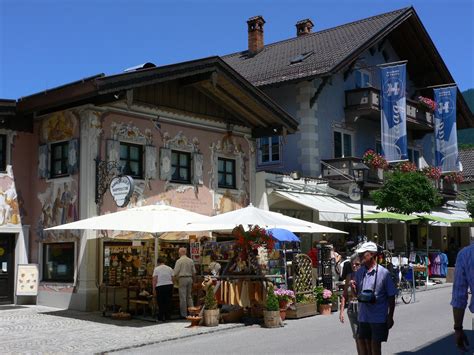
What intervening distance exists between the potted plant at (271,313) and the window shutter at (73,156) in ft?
20.4

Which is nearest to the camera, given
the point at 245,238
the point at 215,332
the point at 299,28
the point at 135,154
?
the point at 215,332

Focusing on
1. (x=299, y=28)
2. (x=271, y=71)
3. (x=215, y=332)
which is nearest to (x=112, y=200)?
(x=215, y=332)

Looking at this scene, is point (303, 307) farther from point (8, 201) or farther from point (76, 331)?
point (8, 201)

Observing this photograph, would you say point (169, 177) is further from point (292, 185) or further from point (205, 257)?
point (292, 185)

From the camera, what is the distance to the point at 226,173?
1991 centimetres

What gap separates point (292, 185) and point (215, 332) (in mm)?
10592

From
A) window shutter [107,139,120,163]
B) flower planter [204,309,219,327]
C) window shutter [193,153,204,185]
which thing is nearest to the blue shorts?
flower planter [204,309,219,327]

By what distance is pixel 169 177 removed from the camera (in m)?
17.7

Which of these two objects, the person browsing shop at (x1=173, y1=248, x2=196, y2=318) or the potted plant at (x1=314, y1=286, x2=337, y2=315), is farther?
Answer: the potted plant at (x1=314, y1=286, x2=337, y2=315)

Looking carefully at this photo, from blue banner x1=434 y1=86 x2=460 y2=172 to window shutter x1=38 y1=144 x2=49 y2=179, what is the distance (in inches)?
742

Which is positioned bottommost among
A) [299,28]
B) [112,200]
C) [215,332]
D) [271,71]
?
[215,332]

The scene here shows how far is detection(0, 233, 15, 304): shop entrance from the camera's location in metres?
16.3

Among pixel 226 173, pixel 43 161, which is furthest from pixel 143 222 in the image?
pixel 226 173

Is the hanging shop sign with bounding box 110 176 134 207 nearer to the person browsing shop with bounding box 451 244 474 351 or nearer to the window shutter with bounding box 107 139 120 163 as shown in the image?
the window shutter with bounding box 107 139 120 163
